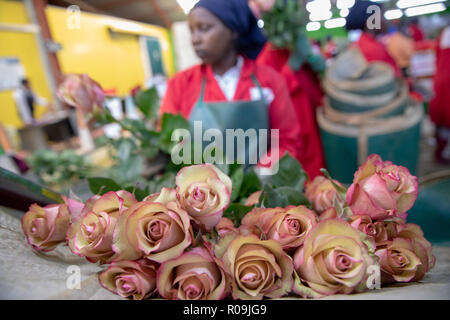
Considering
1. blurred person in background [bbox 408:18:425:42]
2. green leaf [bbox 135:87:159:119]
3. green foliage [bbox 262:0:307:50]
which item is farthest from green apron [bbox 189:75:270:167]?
blurred person in background [bbox 408:18:425:42]

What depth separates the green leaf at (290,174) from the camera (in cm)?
46

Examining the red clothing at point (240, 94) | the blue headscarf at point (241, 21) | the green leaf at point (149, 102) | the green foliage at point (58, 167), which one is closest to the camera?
the green leaf at point (149, 102)

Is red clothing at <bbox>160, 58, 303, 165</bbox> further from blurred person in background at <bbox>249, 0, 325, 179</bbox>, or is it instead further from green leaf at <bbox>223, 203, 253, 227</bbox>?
green leaf at <bbox>223, 203, 253, 227</bbox>

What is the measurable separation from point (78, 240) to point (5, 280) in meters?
0.06

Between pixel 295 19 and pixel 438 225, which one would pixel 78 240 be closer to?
pixel 438 225

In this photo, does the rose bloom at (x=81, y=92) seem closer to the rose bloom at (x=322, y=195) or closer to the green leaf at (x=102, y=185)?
the green leaf at (x=102, y=185)

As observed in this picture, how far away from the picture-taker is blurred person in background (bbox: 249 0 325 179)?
1.49 metres

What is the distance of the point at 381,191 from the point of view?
298 mm

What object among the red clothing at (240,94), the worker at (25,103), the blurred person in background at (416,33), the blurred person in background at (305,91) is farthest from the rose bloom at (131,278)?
the blurred person in background at (416,33)

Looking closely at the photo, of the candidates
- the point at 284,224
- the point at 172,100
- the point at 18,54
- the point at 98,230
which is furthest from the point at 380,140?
the point at 18,54

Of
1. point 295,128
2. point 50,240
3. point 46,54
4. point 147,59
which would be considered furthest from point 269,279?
point 46,54

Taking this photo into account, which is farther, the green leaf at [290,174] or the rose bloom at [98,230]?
the green leaf at [290,174]

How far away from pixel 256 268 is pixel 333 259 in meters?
0.06

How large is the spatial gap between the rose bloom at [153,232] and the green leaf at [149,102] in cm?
39
